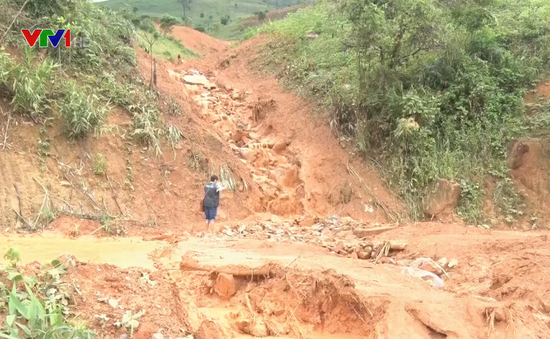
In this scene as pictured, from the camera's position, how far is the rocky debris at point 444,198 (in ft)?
34.3

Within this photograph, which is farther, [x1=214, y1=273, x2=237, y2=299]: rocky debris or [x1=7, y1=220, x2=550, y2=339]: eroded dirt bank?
[x1=214, y1=273, x2=237, y2=299]: rocky debris

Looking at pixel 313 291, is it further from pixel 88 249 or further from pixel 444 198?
pixel 444 198

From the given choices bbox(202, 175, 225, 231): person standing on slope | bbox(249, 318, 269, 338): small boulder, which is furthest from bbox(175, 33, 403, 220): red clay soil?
bbox(249, 318, 269, 338): small boulder

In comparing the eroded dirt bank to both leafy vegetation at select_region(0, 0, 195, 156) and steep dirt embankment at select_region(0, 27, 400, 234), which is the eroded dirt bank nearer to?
steep dirt embankment at select_region(0, 27, 400, 234)

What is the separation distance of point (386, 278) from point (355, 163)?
6050 mm

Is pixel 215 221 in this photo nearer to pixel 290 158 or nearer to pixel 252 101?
pixel 290 158

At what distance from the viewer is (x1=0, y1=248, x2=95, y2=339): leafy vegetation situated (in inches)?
135

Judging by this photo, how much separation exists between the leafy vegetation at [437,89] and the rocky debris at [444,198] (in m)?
0.18

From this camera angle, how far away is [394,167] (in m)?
11.1

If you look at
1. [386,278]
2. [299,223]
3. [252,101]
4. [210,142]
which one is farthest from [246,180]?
[386,278]

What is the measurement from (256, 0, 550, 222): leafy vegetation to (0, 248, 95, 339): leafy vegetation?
7942 mm

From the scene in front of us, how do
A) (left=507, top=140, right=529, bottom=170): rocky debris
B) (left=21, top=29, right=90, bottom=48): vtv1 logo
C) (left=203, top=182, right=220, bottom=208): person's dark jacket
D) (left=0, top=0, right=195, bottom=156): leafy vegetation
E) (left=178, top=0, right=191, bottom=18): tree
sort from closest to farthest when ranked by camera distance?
1. (left=203, top=182, right=220, bottom=208): person's dark jacket
2. (left=0, top=0, right=195, bottom=156): leafy vegetation
3. (left=21, top=29, right=90, bottom=48): vtv1 logo
4. (left=507, top=140, right=529, bottom=170): rocky debris
5. (left=178, top=0, right=191, bottom=18): tree

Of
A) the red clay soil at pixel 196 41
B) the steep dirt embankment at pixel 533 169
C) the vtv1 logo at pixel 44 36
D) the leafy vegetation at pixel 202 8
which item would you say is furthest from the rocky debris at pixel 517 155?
the leafy vegetation at pixel 202 8

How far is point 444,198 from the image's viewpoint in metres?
10.5
